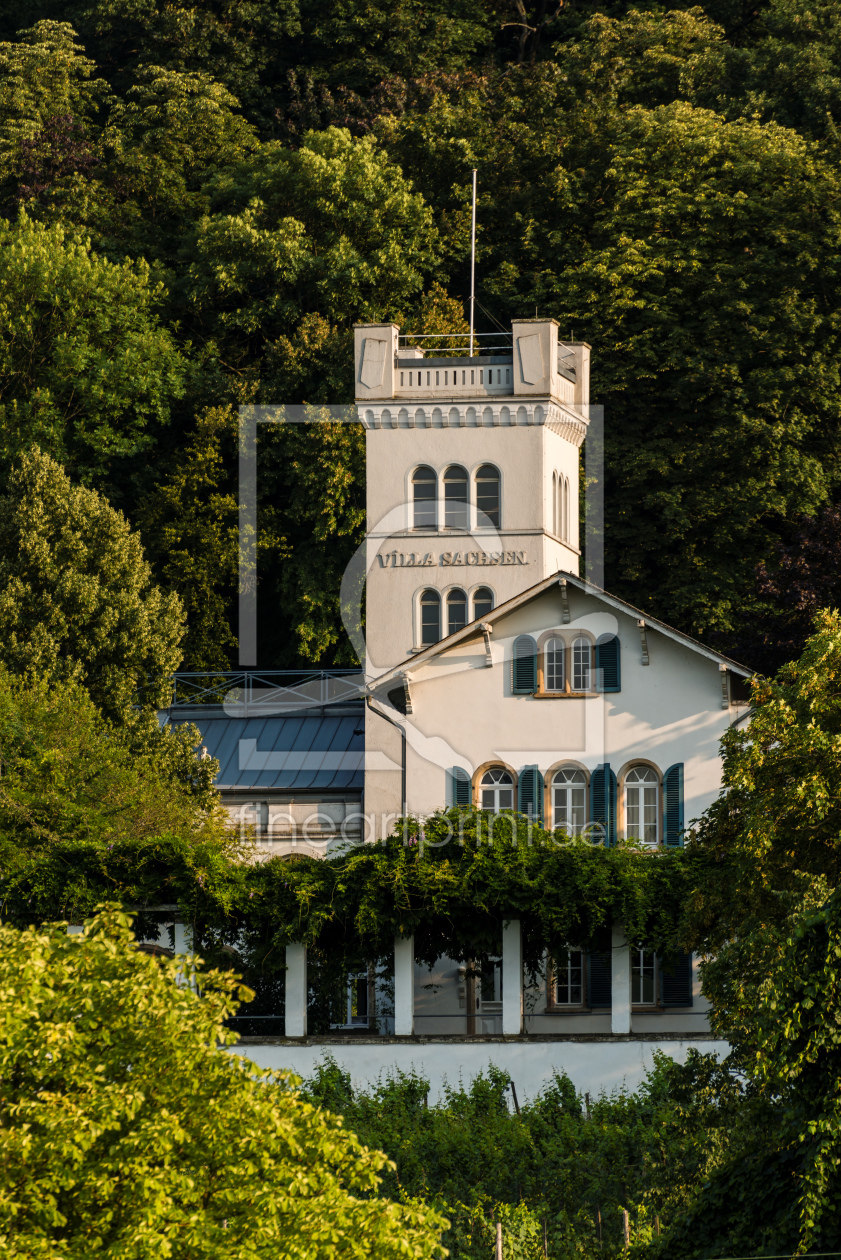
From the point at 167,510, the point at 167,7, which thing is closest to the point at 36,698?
the point at 167,510

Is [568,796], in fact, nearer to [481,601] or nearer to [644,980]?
[644,980]

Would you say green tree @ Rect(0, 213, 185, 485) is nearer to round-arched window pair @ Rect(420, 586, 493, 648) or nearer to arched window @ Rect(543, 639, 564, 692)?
round-arched window pair @ Rect(420, 586, 493, 648)

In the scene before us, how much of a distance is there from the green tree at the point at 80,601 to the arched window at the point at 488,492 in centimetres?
817

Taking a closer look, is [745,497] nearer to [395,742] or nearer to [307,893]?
[395,742]

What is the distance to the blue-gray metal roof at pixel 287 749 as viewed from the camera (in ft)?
149

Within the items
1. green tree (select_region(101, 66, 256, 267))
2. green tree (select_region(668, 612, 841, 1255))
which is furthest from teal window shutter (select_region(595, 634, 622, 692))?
green tree (select_region(101, 66, 256, 267))

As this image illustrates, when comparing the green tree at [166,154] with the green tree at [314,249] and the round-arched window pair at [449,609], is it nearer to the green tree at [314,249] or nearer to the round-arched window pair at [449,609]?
the green tree at [314,249]

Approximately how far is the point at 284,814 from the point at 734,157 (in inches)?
1019

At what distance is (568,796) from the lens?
1548 inches

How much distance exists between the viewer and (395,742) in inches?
1650

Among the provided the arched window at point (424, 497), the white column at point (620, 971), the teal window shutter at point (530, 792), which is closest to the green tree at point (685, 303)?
the arched window at point (424, 497)

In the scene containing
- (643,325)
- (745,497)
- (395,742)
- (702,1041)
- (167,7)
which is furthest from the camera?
(167,7)

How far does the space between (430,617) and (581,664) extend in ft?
28.5

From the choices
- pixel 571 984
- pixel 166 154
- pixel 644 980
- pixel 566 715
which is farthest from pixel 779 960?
pixel 166 154
